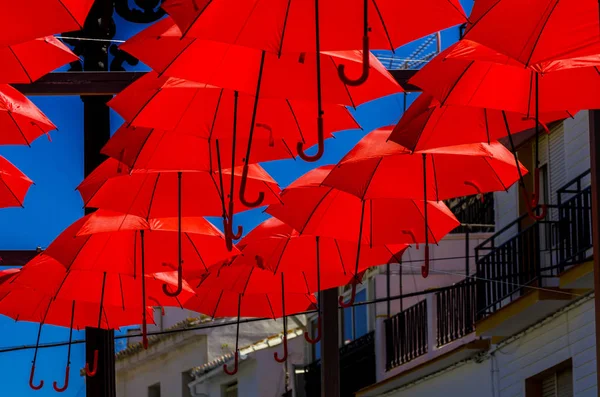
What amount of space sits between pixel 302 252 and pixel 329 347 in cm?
165

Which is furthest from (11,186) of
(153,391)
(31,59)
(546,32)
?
(153,391)

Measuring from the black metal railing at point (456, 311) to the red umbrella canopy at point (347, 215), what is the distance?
11.7m

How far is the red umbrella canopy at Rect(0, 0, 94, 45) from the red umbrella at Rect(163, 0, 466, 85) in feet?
2.91

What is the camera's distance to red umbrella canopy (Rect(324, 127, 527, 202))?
12891mm

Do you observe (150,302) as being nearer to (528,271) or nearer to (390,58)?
(390,58)

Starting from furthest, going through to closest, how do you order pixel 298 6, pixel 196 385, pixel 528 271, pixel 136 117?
pixel 196 385, pixel 528 271, pixel 136 117, pixel 298 6

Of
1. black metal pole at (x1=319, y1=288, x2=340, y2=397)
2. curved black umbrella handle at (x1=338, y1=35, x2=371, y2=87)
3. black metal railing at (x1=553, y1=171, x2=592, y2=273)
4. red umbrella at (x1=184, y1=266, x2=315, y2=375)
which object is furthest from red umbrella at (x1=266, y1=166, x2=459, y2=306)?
black metal railing at (x1=553, y1=171, x2=592, y2=273)

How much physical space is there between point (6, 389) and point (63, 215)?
217 cm

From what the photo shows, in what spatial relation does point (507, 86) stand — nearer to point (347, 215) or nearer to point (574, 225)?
point (347, 215)

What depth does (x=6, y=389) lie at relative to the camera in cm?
1794

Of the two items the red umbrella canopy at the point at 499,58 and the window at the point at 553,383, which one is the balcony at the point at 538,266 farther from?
the red umbrella canopy at the point at 499,58

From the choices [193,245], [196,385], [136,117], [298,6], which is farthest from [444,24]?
[196,385]

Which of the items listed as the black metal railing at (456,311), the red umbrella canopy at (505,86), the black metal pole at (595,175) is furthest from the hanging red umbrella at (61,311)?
the black metal railing at (456,311)

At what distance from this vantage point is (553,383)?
23.4 meters
